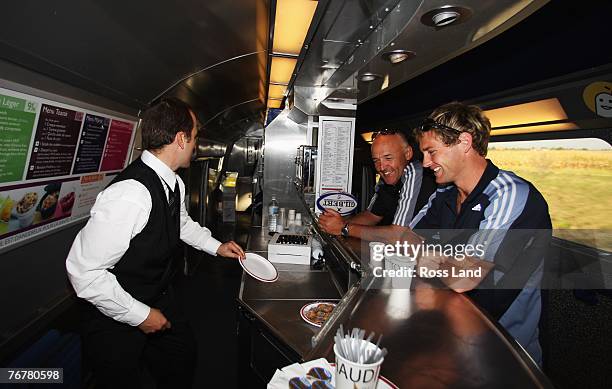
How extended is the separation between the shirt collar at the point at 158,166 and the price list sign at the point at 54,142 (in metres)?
0.69

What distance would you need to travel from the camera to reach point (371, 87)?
261 cm

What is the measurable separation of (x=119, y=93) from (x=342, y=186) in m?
2.27

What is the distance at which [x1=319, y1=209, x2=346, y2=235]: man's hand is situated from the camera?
2748 millimetres

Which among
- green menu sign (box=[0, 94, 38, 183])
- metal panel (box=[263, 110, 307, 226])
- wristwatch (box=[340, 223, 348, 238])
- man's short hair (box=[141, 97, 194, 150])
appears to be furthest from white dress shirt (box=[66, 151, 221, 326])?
metal panel (box=[263, 110, 307, 226])

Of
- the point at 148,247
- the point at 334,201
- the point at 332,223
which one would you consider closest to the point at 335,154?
the point at 334,201

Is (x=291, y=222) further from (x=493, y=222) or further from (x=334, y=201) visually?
(x=493, y=222)

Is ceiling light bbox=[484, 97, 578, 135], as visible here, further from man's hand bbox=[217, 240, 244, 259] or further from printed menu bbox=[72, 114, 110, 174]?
printed menu bbox=[72, 114, 110, 174]

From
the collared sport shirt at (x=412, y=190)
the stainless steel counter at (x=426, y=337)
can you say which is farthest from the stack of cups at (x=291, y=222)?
the stainless steel counter at (x=426, y=337)

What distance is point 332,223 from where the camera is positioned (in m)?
2.80

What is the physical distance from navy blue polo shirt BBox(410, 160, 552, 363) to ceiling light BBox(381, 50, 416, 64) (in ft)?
2.58

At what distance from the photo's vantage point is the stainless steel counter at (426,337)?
1078 mm

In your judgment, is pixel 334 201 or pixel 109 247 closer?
pixel 109 247

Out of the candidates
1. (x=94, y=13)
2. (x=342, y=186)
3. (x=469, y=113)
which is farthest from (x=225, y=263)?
(x=469, y=113)

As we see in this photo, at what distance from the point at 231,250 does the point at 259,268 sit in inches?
11.4
